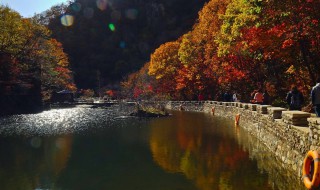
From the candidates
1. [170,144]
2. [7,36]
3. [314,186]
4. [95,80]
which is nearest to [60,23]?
[95,80]

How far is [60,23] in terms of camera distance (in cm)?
14262

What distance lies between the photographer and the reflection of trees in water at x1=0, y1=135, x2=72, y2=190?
13320mm

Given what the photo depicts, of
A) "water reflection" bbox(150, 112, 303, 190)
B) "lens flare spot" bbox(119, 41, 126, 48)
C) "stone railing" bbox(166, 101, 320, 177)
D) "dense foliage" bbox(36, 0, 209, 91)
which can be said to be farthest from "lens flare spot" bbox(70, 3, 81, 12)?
"water reflection" bbox(150, 112, 303, 190)

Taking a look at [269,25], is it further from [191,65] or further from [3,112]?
[3,112]

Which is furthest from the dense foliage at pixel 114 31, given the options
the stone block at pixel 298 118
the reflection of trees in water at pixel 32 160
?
the stone block at pixel 298 118

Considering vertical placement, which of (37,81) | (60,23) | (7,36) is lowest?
(37,81)

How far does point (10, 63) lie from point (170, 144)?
37.9 meters

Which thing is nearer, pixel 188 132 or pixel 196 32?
pixel 188 132

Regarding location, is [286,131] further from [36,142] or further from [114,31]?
[114,31]

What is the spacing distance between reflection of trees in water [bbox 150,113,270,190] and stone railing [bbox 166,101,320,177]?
4.27ft

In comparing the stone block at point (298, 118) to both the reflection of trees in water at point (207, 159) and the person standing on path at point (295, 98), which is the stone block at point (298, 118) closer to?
the reflection of trees in water at point (207, 159)

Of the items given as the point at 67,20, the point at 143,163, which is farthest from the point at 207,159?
the point at 67,20

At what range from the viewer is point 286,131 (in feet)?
48.3

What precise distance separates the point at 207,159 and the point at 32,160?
26.2 ft
